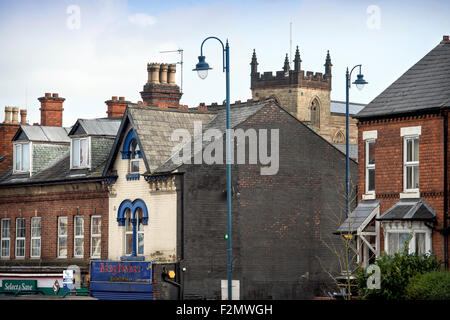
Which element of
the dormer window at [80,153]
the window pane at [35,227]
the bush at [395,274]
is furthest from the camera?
the window pane at [35,227]

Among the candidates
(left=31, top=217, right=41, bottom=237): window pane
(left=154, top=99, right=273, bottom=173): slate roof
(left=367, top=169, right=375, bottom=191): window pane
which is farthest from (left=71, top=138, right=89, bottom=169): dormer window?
(left=367, top=169, right=375, bottom=191): window pane

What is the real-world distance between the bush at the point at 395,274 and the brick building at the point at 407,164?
44.4 inches

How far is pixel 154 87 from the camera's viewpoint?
57.8 m

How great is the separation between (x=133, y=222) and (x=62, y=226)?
6398mm

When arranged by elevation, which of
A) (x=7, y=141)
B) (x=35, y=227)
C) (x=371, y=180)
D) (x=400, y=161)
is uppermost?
(x=7, y=141)

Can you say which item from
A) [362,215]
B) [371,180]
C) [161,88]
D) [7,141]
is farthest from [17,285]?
[371,180]

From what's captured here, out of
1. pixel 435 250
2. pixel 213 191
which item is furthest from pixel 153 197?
pixel 435 250

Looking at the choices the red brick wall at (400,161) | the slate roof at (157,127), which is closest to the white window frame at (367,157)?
the red brick wall at (400,161)

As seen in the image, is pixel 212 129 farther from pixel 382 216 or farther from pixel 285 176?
pixel 382 216

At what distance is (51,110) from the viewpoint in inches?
2512

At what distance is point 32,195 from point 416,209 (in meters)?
23.5

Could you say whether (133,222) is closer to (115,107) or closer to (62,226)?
(62,226)

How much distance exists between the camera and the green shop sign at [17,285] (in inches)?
2133

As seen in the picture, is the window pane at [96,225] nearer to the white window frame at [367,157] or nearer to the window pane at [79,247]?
the window pane at [79,247]
